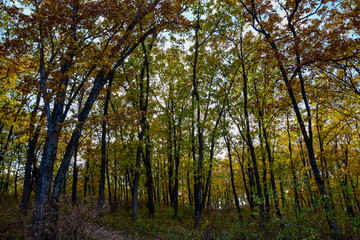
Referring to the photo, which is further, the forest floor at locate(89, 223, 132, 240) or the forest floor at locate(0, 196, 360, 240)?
the forest floor at locate(89, 223, 132, 240)

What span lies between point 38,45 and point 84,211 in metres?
6.27

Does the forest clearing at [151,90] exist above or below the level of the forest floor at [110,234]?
above

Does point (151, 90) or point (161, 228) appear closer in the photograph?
point (161, 228)

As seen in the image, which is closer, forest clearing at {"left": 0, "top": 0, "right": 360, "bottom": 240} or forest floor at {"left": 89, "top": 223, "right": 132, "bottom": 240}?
forest clearing at {"left": 0, "top": 0, "right": 360, "bottom": 240}

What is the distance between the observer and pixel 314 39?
811 cm

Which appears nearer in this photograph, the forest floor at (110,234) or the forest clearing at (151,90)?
the forest clearing at (151,90)

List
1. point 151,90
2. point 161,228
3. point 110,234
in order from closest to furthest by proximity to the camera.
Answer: point 110,234 → point 161,228 → point 151,90

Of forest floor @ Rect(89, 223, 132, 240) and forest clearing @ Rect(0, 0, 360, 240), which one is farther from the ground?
forest clearing @ Rect(0, 0, 360, 240)

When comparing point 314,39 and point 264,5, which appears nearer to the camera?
point 314,39

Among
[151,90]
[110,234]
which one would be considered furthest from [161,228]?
[151,90]

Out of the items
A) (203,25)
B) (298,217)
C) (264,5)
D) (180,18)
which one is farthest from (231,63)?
(298,217)

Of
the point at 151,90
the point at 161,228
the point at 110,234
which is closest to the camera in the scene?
the point at 110,234

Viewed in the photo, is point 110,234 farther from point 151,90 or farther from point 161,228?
point 151,90

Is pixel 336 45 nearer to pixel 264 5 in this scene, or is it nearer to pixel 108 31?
pixel 264 5
